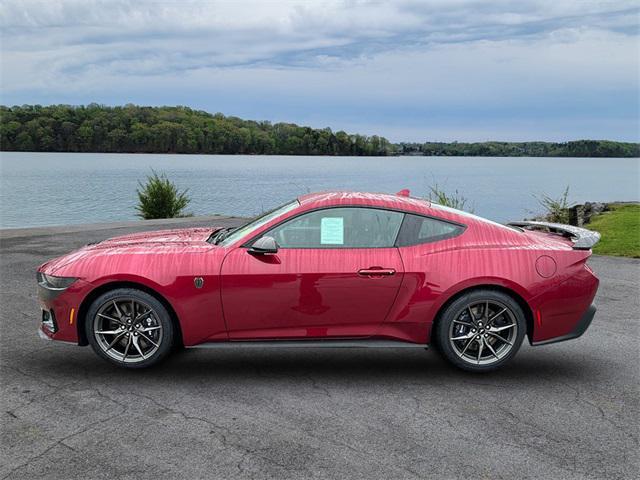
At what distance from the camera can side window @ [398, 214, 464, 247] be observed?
17.9ft

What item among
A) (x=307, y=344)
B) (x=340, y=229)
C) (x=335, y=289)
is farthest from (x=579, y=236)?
(x=307, y=344)

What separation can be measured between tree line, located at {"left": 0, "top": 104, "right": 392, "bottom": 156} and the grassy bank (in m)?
58.9

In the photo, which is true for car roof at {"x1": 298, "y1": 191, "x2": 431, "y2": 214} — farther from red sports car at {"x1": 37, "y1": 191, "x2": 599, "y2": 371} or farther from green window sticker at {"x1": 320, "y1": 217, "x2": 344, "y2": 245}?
green window sticker at {"x1": 320, "y1": 217, "x2": 344, "y2": 245}

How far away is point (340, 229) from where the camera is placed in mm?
5465

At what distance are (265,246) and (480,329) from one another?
1.84 meters

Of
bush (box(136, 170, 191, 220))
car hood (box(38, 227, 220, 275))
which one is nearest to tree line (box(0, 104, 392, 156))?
bush (box(136, 170, 191, 220))

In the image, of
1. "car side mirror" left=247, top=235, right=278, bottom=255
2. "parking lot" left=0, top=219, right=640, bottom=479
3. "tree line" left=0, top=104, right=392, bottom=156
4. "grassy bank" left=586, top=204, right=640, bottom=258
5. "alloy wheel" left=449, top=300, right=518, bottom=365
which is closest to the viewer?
"parking lot" left=0, top=219, right=640, bottom=479

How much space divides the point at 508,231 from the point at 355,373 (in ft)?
5.65

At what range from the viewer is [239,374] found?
5.56 m

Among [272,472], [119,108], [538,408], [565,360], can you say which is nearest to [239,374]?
[272,472]

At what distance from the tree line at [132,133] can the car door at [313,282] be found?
71023 millimetres

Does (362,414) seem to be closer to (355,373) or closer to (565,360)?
(355,373)

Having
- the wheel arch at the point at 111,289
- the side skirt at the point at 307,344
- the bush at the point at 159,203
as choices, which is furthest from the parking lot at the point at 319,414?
the bush at the point at 159,203

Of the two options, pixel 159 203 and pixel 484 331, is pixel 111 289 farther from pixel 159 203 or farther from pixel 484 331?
pixel 159 203
